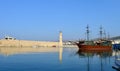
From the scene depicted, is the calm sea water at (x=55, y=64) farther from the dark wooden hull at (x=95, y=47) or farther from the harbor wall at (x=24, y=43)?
the harbor wall at (x=24, y=43)

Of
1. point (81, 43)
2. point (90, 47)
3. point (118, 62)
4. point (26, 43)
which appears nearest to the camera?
point (118, 62)

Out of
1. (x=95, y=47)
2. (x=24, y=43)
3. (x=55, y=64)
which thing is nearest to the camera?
(x=55, y=64)

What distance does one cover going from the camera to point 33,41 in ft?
535

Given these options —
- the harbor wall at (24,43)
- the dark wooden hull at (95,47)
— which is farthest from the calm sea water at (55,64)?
the harbor wall at (24,43)

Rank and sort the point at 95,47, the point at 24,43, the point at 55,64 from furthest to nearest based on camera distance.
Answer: the point at 24,43 < the point at 95,47 < the point at 55,64

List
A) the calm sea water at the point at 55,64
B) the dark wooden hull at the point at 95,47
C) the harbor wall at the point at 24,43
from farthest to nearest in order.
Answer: the harbor wall at the point at 24,43, the dark wooden hull at the point at 95,47, the calm sea water at the point at 55,64

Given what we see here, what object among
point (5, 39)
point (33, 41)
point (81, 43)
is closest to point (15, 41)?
point (5, 39)

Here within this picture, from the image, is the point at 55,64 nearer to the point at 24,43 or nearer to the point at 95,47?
the point at 95,47

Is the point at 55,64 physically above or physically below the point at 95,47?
below

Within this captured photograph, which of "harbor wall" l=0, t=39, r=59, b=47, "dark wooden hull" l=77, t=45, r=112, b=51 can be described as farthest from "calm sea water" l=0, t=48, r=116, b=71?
"harbor wall" l=0, t=39, r=59, b=47

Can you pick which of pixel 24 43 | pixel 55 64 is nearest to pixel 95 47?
pixel 55 64

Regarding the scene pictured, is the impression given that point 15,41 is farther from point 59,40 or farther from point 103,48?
point 103,48

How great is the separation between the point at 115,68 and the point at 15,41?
125341mm

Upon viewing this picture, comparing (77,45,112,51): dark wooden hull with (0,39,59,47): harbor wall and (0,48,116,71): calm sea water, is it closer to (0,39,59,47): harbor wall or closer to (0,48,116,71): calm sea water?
(0,48,116,71): calm sea water
